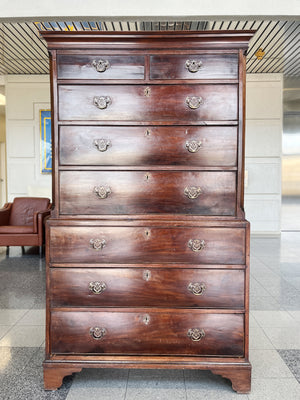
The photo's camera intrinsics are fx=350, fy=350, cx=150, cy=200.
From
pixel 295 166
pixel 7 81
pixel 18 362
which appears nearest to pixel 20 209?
pixel 7 81

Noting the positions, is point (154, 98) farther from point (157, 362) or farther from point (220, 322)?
point (157, 362)

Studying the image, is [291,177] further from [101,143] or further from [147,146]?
[101,143]

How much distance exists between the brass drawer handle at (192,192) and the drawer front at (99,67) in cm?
72

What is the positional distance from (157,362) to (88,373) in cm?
54

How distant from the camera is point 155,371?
233 centimetres

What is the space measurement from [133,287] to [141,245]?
10.1 inches

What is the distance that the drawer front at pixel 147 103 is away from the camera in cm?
207

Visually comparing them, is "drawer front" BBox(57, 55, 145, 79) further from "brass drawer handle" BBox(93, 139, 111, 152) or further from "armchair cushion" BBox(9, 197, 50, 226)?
"armchair cushion" BBox(9, 197, 50, 226)

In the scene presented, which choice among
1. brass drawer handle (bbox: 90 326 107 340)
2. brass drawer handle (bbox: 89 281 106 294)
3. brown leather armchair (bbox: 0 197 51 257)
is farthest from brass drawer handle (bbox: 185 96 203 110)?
brown leather armchair (bbox: 0 197 51 257)

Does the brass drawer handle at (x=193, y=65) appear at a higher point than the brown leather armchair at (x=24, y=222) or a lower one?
higher

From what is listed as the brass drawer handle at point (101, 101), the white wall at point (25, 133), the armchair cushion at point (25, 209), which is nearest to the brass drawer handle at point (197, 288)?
the brass drawer handle at point (101, 101)

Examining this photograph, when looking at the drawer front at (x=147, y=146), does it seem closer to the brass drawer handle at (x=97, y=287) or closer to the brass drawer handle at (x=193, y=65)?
the brass drawer handle at (x=193, y=65)

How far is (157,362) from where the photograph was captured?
6.76ft

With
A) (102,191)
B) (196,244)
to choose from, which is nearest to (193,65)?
(102,191)
